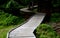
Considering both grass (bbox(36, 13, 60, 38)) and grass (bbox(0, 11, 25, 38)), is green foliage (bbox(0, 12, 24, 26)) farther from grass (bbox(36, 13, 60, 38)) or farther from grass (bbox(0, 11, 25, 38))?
grass (bbox(36, 13, 60, 38))

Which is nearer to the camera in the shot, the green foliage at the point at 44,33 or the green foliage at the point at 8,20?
the green foliage at the point at 44,33

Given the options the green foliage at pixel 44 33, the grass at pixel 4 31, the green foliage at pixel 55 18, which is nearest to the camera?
the green foliage at pixel 44 33

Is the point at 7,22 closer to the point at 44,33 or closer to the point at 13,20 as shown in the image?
the point at 13,20

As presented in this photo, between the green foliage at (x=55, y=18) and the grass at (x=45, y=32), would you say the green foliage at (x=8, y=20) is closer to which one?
the green foliage at (x=55, y=18)

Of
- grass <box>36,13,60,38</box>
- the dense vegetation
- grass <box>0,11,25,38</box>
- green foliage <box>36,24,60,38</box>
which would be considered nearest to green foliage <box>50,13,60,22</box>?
the dense vegetation

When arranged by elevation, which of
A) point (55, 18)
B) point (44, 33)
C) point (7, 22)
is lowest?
point (55, 18)

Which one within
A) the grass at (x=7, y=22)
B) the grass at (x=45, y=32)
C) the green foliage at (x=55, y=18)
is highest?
the grass at (x=45, y=32)

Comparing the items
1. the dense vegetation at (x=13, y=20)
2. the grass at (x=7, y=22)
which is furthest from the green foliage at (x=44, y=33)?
the grass at (x=7, y=22)

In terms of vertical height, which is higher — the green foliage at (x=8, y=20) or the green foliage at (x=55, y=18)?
the green foliage at (x=8, y=20)

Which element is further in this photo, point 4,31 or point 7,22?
point 7,22

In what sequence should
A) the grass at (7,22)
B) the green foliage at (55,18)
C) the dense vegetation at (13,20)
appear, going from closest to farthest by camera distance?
the dense vegetation at (13,20), the grass at (7,22), the green foliage at (55,18)

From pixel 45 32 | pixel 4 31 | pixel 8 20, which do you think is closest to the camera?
pixel 45 32

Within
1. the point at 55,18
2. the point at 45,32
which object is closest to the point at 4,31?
the point at 45,32

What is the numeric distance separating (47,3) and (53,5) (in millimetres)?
2303
